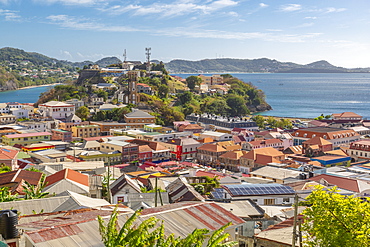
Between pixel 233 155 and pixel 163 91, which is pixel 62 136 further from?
pixel 163 91

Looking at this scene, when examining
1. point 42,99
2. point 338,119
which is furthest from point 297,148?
point 42,99

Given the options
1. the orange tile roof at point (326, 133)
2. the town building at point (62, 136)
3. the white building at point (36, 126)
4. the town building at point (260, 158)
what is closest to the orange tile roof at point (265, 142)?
the town building at point (260, 158)

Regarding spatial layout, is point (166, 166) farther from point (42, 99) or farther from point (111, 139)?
point (42, 99)

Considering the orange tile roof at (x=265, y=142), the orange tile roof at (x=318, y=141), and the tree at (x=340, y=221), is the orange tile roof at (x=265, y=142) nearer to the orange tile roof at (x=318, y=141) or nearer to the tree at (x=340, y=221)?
the orange tile roof at (x=318, y=141)

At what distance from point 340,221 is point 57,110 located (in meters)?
37.4

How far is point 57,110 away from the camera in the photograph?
39312 millimetres

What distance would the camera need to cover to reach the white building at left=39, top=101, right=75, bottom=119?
3903cm

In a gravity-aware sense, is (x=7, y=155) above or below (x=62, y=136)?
above

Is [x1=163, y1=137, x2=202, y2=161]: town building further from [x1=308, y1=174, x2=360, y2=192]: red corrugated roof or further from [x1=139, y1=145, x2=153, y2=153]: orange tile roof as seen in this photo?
[x1=308, y1=174, x2=360, y2=192]: red corrugated roof

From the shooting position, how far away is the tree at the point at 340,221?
4.22 m

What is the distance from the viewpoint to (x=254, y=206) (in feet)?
28.4

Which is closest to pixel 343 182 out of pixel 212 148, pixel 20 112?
pixel 212 148

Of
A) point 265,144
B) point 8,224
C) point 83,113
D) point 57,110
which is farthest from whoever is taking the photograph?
point 57,110

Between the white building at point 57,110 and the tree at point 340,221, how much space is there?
36.9 m
